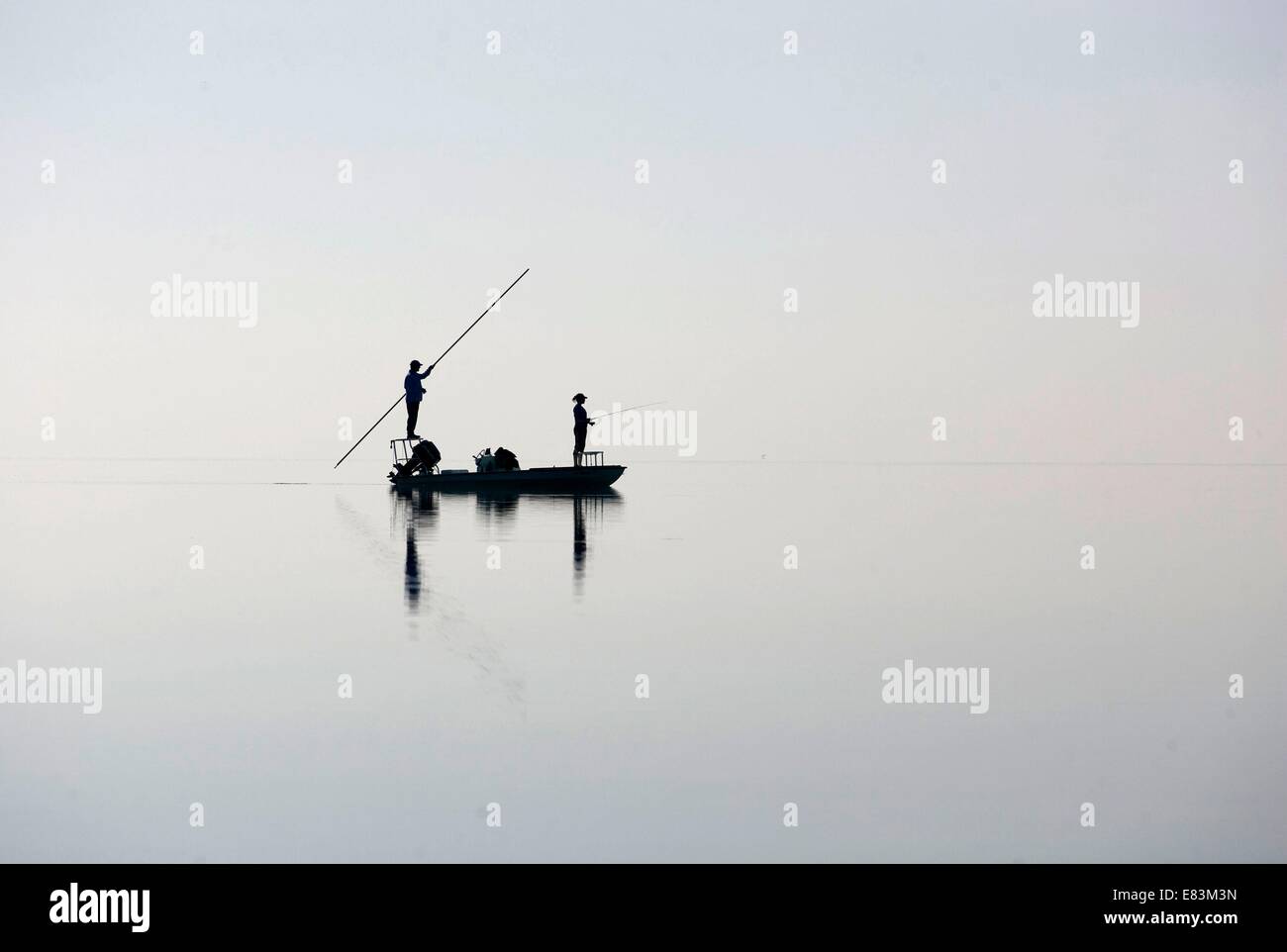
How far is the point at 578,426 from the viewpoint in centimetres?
2706

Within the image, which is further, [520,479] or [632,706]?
[520,479]

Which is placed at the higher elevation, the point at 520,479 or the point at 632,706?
the point at 520,479

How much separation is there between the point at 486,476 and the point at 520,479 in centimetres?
69

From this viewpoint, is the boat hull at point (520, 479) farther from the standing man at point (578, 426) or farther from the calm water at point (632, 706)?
the calm water at point (632, 706)

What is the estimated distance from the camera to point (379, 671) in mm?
9070

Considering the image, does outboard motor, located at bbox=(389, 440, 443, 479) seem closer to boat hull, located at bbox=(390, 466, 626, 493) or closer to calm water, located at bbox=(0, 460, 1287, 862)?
boat hull, located at bbox=(390, 466, 626, 493)

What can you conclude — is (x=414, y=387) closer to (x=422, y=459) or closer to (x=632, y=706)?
(x=422, y=459)

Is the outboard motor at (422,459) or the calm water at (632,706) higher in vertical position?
the outboard motor at (422,459)

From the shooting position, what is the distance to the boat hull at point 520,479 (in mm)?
26094

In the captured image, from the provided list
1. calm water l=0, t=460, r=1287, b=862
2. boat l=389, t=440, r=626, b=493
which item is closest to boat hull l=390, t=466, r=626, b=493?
boat l=389, t=440, r=626, b=493

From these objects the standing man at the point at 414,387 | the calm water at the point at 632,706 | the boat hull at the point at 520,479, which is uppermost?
the standing man at the point at 414,387

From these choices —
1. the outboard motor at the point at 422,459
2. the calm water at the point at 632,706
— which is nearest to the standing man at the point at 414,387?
the outboard motor at the point at 422,459

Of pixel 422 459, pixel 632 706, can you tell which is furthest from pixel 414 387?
pixel 632 706
